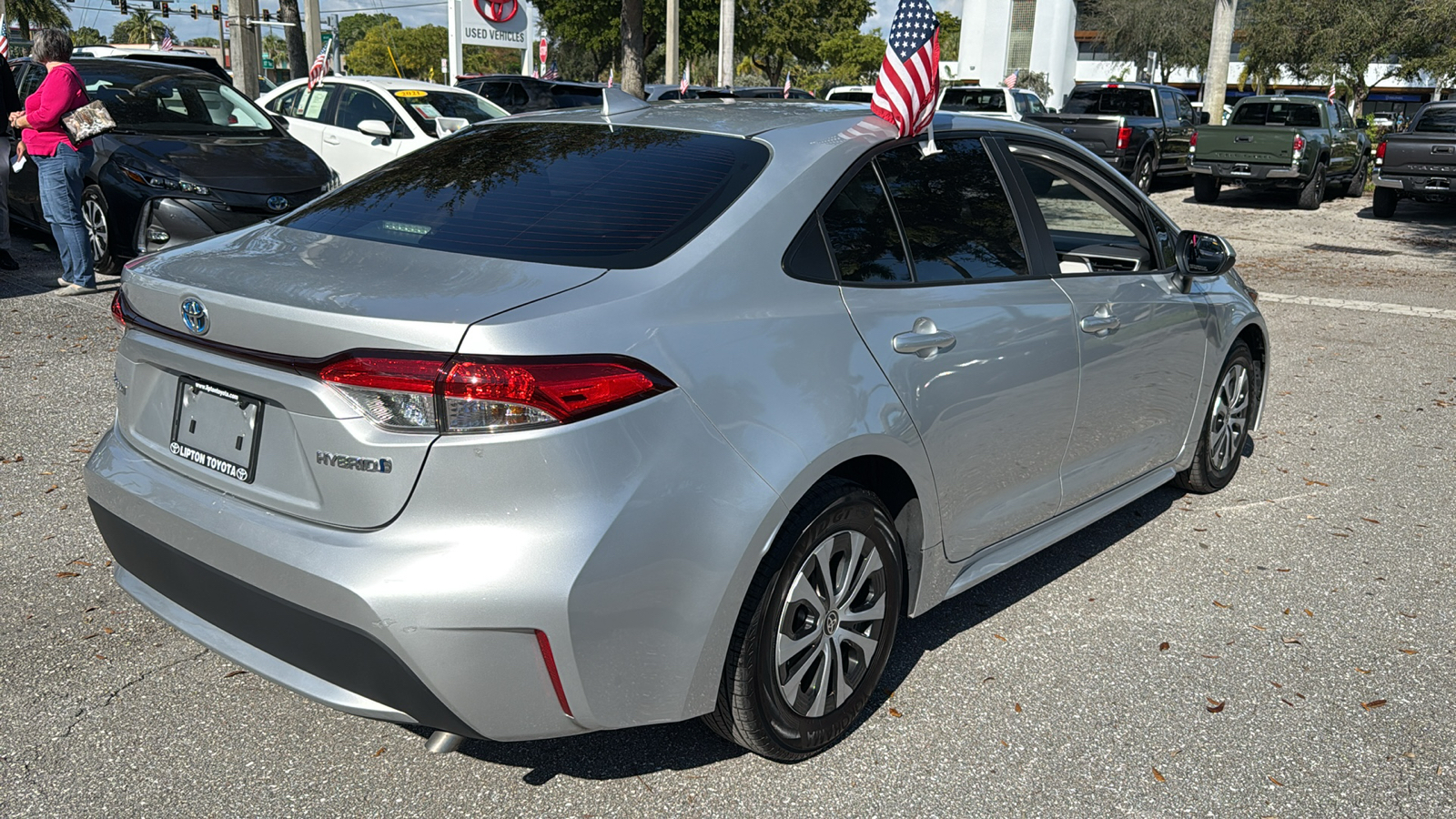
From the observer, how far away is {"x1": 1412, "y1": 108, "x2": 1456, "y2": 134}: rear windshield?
56.3ft

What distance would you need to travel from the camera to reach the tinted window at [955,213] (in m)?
3.38

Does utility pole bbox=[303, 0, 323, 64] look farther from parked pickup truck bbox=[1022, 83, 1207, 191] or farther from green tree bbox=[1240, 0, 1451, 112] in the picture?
green tree bbox=[1240, 0, 1451, 112]

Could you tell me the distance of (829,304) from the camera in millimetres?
2969

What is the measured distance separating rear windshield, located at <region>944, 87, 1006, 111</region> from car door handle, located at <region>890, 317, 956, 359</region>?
17.9 metres

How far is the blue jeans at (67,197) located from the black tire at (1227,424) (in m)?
7.69

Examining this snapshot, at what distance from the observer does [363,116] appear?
1356cm

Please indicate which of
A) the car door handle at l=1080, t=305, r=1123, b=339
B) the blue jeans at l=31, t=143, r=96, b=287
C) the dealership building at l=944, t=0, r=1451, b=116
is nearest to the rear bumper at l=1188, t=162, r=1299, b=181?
the blue jeans at l=31, t=143, r=96, b=287

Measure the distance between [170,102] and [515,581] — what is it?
30.8 ft

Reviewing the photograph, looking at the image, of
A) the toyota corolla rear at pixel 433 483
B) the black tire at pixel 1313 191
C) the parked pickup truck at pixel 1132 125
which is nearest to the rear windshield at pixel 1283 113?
the black tire at pixel 1313 191

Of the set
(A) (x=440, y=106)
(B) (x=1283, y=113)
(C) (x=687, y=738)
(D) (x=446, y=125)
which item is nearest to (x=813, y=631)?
(C) (x=687, y=738)

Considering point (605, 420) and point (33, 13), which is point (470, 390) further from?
point (33, 13)

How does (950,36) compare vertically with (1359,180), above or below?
above

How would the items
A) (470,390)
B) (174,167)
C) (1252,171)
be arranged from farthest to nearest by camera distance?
(1252,171) < (174,167) < (470,390)

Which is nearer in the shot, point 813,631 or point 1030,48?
point 813,631
